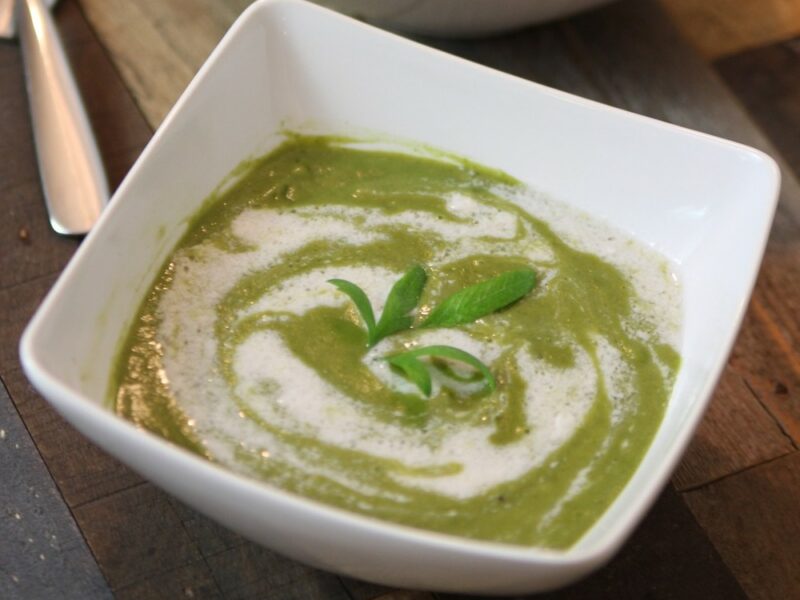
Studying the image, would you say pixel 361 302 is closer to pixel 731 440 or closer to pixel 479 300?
pixel 479 300

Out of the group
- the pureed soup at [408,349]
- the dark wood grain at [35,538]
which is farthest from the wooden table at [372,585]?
the pureed soup at [408,349]

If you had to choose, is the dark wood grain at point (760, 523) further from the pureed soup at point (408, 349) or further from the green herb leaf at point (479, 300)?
the green herb leaf at point (479, 300)

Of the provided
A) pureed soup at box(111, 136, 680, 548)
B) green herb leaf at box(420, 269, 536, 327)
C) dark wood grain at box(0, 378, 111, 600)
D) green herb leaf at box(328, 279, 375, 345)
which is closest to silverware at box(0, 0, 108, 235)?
pureed soup at box(111, 136, 680, 548)

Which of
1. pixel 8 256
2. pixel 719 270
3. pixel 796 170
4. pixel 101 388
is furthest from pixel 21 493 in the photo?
pixel 796 170

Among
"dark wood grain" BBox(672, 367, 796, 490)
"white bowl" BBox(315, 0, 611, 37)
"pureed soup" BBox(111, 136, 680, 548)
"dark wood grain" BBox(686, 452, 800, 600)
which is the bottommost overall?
"dark wood grain" BBox(686, 452, 800, 600)

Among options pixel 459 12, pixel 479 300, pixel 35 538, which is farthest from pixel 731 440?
pixel 35 538

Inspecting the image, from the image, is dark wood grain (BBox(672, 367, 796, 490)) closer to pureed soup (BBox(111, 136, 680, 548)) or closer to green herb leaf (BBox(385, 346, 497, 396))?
pureed soup (BBox(111, 136, 680, 548))
